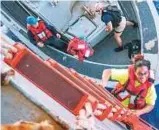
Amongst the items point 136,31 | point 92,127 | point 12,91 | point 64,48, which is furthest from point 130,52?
point 12,91

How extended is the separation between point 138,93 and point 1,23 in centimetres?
222

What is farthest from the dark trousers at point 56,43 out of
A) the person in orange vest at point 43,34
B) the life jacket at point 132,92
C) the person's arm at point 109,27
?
the life jacket at point 132,92

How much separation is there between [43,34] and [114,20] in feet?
2.73

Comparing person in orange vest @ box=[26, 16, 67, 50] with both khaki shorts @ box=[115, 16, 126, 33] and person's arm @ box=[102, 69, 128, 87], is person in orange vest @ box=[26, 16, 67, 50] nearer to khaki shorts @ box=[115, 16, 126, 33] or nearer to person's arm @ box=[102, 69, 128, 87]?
khaki shorts @ box=[115, 16, 126, 33]

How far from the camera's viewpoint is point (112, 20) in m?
5.93

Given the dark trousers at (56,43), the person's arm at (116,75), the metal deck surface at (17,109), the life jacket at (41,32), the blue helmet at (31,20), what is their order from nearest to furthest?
the metal deck surface at (17,109) → the person's arm at (116,75) → the blue helmet at (31,20) → the life jacket at (41,32) → the dark trousers at (56,43)

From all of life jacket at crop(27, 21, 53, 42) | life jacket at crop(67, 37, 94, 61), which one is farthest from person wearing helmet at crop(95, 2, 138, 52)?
life jacket at crop(27, 21, 53, 42)

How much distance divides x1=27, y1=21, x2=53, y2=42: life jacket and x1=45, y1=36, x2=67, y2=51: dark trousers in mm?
49

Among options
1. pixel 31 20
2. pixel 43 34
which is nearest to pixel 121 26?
pixel 43 34

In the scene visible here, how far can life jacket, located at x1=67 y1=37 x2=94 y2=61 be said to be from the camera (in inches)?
232

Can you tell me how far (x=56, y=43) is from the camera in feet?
19.8

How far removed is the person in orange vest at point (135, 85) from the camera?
422 cm

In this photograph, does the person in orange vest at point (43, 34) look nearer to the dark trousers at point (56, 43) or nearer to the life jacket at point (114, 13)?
the dark trousers at point (56, 43)

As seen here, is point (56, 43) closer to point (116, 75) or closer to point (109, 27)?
point (109, 27)
